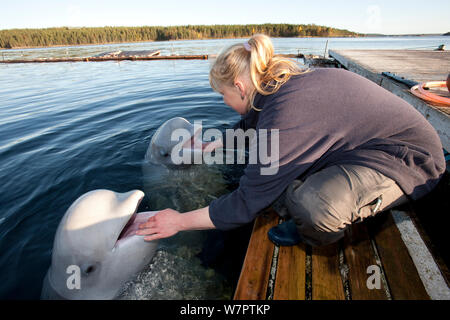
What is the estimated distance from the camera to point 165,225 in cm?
213

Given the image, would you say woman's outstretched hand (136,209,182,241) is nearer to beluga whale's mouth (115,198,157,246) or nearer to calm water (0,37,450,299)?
beluga whale's mouth (115,198,157,246)

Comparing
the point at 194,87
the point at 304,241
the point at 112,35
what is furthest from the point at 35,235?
the point at 112,35

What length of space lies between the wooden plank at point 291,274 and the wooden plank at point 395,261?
0.60m

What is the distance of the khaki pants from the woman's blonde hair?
2.69ft

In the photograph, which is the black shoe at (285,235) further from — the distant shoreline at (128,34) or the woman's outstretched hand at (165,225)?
the distant shoreline at (128,34)

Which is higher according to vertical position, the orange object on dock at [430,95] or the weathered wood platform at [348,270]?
the orange object on dock at [430,95]

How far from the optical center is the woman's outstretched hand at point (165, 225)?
6.86 ft

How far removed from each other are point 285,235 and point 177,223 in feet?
3.21

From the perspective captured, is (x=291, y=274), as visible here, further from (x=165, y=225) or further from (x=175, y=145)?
(x=175, y=145)

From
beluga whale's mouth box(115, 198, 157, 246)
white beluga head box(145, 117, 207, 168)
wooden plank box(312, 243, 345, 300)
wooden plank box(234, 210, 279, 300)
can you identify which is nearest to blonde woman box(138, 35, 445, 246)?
wooden plank box(312, 243, 345, 300)

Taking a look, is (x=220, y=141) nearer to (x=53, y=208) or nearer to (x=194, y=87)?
(x=53, y=208)

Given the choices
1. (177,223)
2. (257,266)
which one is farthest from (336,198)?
(177,223)

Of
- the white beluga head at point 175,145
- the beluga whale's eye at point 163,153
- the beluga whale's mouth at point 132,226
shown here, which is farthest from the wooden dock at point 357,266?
the beluga whale's eye at point 163,153

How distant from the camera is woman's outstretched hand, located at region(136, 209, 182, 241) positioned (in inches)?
82.4
